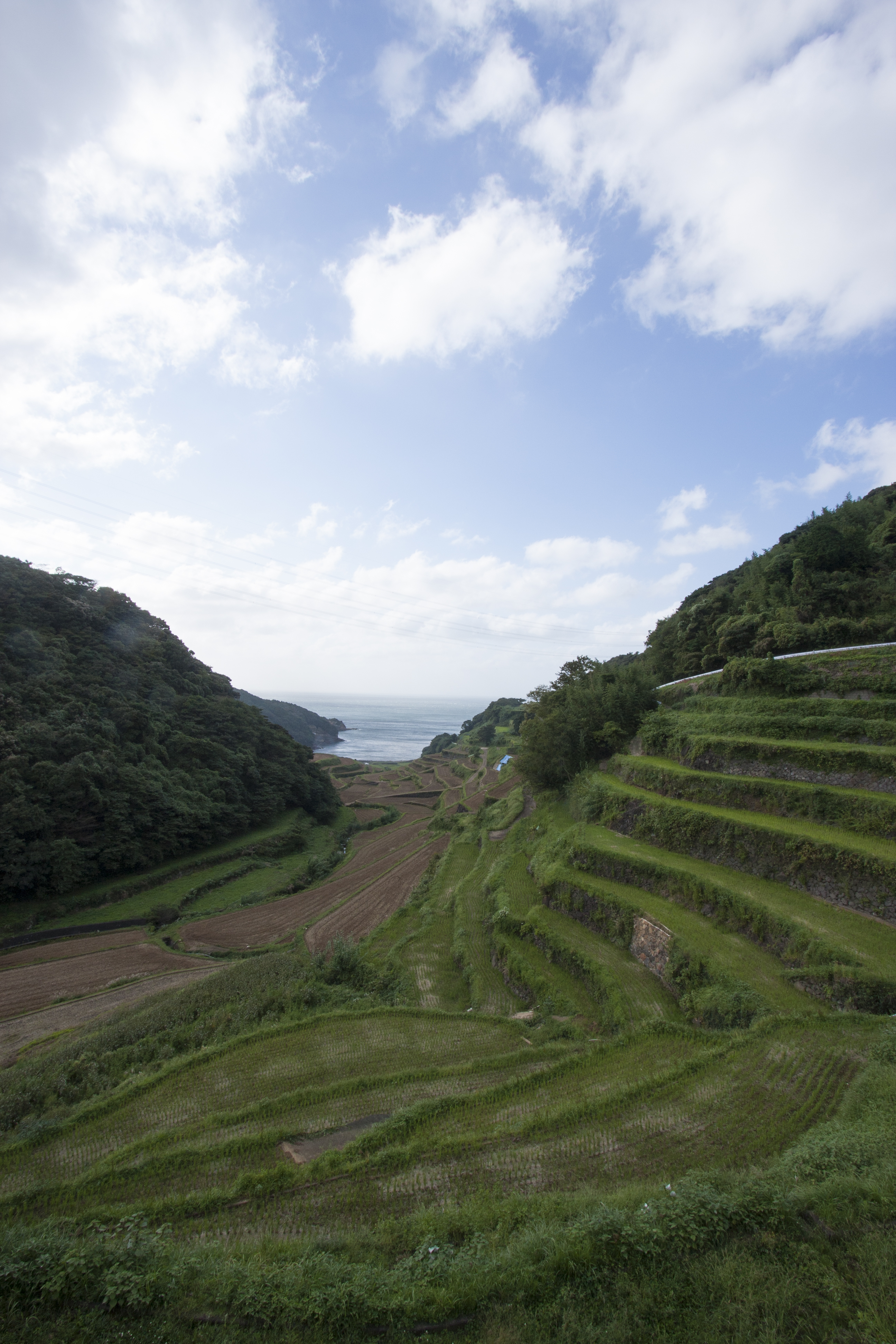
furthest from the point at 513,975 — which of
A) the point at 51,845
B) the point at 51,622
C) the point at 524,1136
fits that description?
the point at 51,622

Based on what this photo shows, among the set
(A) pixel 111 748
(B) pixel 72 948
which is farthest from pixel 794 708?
(A) pixel 111 748

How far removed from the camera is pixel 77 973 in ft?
65.2

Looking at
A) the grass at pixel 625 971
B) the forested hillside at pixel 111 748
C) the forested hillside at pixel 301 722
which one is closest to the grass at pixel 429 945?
the grass at pixel 625 971

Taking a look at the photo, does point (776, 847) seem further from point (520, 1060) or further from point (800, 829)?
point (520, 1060)

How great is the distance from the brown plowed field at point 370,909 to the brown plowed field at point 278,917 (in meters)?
1.10

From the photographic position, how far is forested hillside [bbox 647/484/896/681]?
22.9m

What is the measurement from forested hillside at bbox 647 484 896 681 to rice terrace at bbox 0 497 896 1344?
4.07 feet

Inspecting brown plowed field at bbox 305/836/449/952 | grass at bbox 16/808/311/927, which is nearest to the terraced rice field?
brown plowed field at bbox 305/836/449/952

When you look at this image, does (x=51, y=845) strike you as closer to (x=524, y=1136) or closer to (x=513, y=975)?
(x=513, y=975)

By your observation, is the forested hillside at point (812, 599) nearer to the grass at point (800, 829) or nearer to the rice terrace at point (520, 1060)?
the rice terrace at point (520, 1060)

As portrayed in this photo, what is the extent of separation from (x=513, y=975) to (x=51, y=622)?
40996 mm

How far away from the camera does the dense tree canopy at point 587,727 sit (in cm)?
2709

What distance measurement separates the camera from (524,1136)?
801 cm

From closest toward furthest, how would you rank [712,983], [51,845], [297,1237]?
[297,1237] → [712,983] → [51,845]
